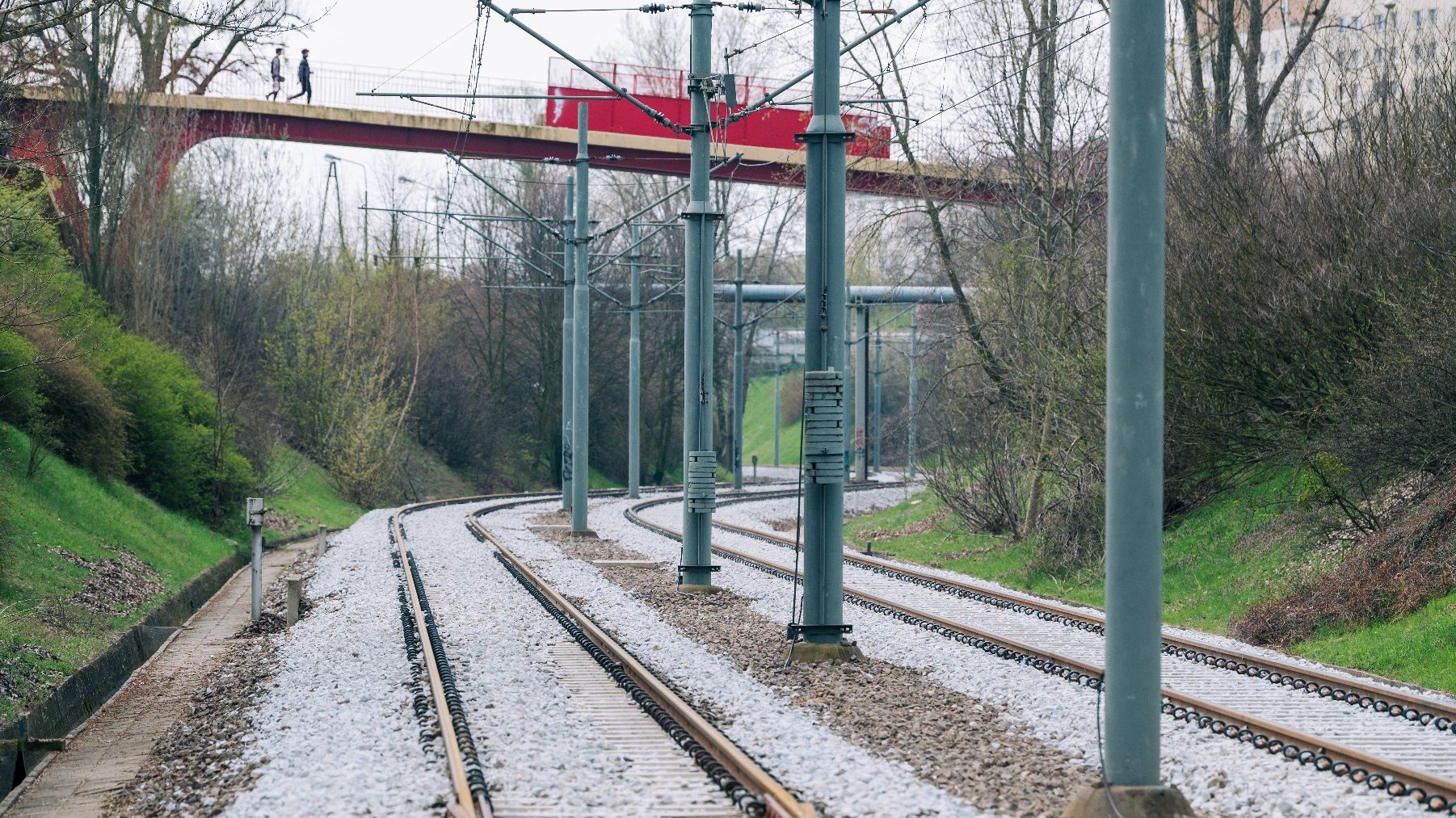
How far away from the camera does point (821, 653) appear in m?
13.5

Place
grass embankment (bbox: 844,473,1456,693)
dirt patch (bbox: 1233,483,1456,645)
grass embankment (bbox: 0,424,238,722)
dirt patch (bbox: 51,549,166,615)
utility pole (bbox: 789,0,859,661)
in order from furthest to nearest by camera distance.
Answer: dirt patch (bbox: 51,549,166,615) → grass embankment (bbox: 0,424,238,722) → dirt patch (bbox: 1233,483,1456,645) → utility pole (bbox: 789,0,859,661) → grass embankment (bbox: 844,473,1456,693)

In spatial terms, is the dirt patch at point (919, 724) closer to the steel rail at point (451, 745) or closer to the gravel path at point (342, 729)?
the steel rail at point (451, 745)

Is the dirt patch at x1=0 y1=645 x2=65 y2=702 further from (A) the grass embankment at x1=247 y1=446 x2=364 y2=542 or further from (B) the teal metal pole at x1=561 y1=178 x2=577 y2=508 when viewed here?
(A) the grass embankment at x1=247 y1=446 x2=364 y2=542

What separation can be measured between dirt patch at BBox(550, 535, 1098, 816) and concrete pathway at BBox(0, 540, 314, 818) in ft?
16.5

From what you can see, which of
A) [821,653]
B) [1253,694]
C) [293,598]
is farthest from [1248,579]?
[293,598]

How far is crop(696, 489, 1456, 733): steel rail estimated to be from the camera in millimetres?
10461

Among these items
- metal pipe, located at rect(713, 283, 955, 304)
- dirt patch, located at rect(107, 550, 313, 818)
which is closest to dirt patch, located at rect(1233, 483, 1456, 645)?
dirt patch, located at rect(107, 550, 313, 818)

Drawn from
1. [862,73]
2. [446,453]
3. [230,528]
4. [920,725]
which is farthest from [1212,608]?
[446,453]

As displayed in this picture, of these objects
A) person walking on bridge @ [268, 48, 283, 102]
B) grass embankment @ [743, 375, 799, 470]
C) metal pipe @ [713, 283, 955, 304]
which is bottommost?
grass embankment @ [743, 375, 799, 470]

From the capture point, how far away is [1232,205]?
747 inches

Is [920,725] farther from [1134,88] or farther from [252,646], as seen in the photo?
[252,646]

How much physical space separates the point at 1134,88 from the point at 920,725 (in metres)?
4.78

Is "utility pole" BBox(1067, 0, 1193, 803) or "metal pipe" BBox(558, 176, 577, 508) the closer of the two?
"utility pole" BBox(1067, 0, 1193, 803)

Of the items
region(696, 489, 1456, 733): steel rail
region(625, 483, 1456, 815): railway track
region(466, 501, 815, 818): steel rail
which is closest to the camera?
region(466, 501, 815, 818): steel rail
